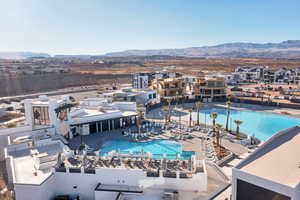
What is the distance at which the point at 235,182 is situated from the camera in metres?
9.04

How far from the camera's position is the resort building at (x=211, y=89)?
43.4m

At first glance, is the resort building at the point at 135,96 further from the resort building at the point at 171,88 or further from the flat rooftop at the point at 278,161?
the flat rooftop at the point at 278,161

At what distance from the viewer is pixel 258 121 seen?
3194cm

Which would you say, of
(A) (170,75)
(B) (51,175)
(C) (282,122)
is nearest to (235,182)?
(B) (51,175)

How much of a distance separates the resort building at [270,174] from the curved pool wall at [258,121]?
57.7ft

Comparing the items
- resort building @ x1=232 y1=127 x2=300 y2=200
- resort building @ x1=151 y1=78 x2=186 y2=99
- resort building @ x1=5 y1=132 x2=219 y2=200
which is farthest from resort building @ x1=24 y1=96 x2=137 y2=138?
resort building @ x1=232 y1=127 x2=300 y2=200

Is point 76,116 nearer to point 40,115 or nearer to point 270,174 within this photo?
point 40,115

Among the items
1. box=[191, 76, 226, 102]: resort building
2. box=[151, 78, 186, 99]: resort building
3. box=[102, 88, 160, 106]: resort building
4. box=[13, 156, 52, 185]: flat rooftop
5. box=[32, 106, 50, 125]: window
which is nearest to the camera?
box=[13, 156, 52, 185]: flat rooftop

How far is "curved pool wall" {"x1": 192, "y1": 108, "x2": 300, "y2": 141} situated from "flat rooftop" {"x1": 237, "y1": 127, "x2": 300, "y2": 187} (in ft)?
54.3

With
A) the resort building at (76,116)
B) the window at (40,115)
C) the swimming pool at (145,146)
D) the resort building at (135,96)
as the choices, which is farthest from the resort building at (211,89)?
the window at (40,115)

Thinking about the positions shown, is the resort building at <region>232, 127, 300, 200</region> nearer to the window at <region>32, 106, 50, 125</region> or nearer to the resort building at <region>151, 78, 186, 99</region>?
the window at <region>32, 106, 50, 125</region>

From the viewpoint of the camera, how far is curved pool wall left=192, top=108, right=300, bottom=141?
28.1 m

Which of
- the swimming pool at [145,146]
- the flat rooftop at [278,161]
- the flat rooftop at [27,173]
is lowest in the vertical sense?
the swimming pool at [145,146]

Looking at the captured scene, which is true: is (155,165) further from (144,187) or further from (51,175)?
(51,175)
